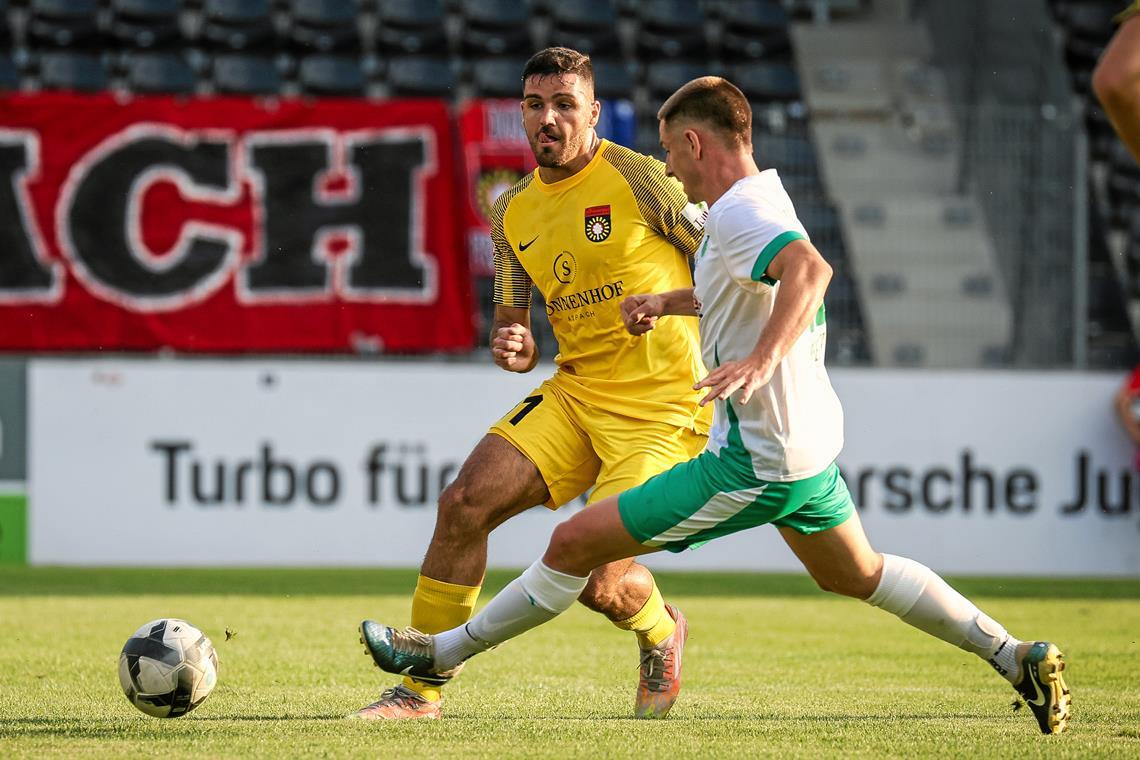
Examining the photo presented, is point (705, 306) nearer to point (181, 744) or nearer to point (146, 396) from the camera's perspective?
point (181, 744)

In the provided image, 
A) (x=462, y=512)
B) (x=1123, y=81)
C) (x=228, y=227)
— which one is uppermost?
(x=1123, y=81)

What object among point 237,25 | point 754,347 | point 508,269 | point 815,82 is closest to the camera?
point 754,347

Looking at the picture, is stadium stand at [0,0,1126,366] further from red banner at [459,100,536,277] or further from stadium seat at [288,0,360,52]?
red banner at [459,100,536,277]

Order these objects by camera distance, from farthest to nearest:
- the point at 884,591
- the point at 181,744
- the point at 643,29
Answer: the point at 643,29
the point at 884,591
the point at 181,744

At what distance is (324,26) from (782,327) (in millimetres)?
13325

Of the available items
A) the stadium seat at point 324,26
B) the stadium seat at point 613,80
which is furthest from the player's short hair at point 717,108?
the stadium seat at point 324,26

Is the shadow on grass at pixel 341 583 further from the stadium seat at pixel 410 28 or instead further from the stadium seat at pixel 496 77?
the stadium seat at pixel 410 28

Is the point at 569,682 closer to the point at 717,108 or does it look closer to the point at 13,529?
the point at 717,108

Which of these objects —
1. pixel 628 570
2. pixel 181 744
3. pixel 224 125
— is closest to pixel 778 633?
pixel 628 570

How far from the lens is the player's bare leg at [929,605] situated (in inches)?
206

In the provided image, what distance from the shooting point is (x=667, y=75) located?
16797mm

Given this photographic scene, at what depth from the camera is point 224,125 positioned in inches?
507

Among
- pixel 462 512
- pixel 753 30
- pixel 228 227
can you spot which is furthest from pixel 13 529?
pixel 753 30

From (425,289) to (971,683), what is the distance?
6.78 meters
